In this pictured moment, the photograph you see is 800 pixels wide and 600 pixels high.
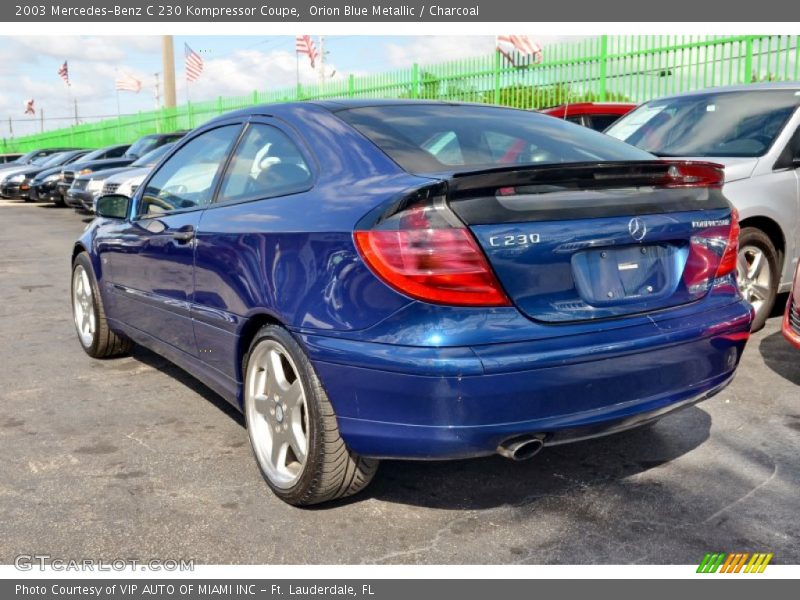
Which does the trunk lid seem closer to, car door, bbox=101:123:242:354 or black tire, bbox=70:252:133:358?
car door, bbox=101:123:242:354

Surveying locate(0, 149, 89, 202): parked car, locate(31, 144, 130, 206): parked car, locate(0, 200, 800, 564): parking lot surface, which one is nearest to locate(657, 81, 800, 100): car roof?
locate(0, 200, 800, 564): parking lot surface

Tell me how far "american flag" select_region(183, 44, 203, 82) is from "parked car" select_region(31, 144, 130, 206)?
9775 mm

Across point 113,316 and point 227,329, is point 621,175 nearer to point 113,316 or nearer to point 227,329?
point 227,329

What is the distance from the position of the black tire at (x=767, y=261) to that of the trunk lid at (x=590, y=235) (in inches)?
106

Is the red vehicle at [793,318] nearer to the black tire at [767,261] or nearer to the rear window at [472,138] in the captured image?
the black tire at [767,261]

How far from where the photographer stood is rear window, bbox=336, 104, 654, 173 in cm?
308

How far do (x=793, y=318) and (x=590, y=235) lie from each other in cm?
254

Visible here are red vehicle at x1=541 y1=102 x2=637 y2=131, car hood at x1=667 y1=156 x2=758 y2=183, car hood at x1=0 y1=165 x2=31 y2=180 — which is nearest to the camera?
car hood at x1=667 y1=156 x2=758 y2=183

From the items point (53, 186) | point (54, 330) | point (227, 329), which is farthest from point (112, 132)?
point (227, 329)

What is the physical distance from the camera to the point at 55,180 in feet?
65.8

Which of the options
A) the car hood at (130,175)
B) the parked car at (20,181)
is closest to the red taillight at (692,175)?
the car hood at (130,175)

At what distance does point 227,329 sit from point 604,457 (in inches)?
67.8

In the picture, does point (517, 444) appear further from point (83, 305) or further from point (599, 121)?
point (599, 121)
